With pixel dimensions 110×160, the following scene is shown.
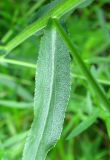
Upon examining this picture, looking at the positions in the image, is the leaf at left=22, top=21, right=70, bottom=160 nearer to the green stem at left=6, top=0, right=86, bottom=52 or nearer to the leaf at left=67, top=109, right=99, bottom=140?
the green stem at left=6, top=0, right=86, bottom=52

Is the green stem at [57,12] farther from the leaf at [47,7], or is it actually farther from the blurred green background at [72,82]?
the blurred green background at [72,82]

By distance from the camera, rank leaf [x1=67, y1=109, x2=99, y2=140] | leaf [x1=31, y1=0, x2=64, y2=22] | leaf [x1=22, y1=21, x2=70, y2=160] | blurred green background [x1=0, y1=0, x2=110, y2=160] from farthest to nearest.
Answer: blurred green background [x1=0, y1=0, x2=110, y2=160] → leaf [x1=67, y1=109, x2=99, y2=140] → leaf [x1=31, y1=0, x2=64, y2=22] → leaf [x1=22, y1=21, x2=70, y2=160]

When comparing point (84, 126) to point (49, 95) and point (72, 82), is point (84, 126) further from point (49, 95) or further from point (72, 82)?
point (72, 82)

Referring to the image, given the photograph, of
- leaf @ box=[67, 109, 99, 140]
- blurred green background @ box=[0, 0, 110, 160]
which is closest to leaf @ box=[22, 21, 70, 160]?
leaf @ box=[67, 109, 99, 140]

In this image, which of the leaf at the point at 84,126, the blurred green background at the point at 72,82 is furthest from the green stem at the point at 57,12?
the blurred green background at the point at 72,82

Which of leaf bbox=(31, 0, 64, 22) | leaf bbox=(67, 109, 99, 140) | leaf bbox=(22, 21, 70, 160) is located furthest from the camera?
leaf bbox=(67, 109, 99, 140)

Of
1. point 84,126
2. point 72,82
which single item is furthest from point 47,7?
point 72,82

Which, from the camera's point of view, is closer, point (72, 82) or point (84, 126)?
point (84, 126)

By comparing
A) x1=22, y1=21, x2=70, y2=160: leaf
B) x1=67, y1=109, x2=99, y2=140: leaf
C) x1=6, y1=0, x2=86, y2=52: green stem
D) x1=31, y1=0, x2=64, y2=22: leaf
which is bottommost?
x1=67, y1=109, x2=99, y2=140: leaf
